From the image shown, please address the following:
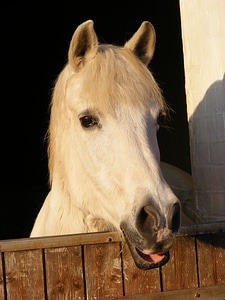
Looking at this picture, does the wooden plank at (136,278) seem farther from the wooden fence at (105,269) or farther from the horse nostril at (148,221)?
the horse nostril at (148,221)

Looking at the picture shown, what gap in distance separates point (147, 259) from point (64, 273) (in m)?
0.40

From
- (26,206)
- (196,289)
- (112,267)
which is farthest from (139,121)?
(26,206)

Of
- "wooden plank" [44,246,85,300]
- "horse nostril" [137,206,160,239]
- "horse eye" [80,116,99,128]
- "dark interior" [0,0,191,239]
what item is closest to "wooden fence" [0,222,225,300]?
"wooden plank" [44,246,85,300]

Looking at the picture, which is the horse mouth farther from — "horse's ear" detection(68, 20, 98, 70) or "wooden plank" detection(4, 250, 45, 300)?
"horse's ear" detection(68, 20, 98, 70)

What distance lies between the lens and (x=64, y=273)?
2.43m

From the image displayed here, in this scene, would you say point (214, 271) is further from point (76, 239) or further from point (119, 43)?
point (119, 43)

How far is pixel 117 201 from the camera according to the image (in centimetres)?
237

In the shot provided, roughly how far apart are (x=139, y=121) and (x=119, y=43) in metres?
5.09

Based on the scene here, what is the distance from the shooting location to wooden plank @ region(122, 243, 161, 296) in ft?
8.19

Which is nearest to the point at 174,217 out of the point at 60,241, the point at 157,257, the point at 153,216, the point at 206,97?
the point at 153,216

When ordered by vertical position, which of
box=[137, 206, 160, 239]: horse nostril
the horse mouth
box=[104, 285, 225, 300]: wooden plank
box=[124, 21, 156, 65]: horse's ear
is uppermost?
box=[124, 21, 156, 65]: horse's ear

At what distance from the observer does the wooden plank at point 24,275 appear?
2379 mm

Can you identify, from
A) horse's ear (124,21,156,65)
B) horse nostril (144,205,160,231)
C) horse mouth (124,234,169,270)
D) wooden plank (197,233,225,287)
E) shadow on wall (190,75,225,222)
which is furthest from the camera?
shadow on wall (190,75,225,222)

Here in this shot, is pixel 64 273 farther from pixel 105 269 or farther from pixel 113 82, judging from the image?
pixel 113 82
